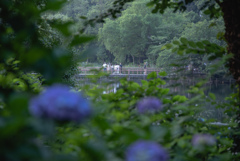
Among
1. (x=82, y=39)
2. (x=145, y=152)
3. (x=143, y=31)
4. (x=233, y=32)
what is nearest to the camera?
(x=145, y=152)

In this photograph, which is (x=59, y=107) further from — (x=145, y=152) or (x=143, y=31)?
(x=143, y=31)

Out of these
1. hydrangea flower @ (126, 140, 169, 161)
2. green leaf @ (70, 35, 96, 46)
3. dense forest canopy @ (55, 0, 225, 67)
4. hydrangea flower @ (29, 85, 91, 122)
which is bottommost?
hydrangea flower @ (126, 140, 169, 161)

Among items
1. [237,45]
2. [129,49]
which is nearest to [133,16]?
[129,49]

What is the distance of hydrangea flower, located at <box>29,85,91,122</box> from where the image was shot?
442 millimetres

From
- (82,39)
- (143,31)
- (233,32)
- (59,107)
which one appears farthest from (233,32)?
(143,31)

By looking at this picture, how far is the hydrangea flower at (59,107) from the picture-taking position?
1.45 ft

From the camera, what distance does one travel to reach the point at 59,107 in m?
0.44

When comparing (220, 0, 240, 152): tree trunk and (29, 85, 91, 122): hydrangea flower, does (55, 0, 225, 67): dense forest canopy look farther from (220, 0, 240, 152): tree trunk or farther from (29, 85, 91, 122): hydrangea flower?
(29, 85, 91, 122): hydrangea flower

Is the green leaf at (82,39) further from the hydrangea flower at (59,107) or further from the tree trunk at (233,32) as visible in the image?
the tree trunk at (233,32)

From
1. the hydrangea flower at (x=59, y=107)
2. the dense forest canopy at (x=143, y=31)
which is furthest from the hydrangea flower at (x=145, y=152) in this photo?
the dense forest canopy at (x=143, y=31)

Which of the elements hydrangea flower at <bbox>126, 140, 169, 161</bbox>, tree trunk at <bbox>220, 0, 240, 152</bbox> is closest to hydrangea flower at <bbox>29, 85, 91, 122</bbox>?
hydrangea flower at <bbox>126, 140, 169, 161</bbox>

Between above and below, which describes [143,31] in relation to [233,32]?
above

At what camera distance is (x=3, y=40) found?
60 cm

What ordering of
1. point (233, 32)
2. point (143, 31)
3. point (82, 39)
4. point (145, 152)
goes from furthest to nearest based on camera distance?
point (143, 31) → point (233, 32) → point (82, 39) → point (145, 152)
